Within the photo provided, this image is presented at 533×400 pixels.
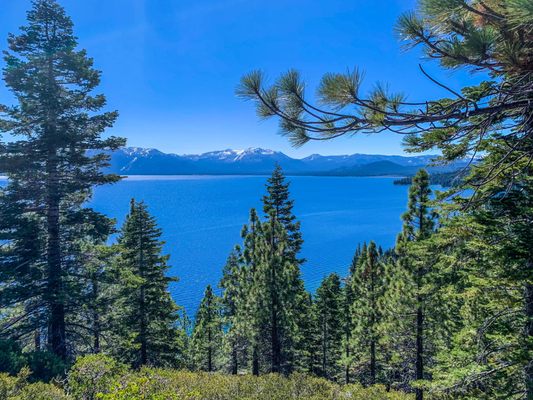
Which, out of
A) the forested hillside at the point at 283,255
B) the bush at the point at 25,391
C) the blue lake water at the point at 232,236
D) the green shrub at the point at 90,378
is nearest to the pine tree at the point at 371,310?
the forested hillside at the point at 283,255

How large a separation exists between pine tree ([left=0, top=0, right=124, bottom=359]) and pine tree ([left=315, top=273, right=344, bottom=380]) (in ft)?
64.5

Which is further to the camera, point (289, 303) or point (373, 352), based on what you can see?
point (373, 352)

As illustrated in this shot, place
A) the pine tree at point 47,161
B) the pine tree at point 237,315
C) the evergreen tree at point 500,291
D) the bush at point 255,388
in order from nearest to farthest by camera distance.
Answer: the evergreen tree at point 500,291 → the bush at point 255,388 → the pine tree at point 47,161 → the pine tree at point 237,315

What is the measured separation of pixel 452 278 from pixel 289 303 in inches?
309

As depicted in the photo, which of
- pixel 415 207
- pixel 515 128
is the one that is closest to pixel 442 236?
pixel 515 128

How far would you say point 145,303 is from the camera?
1473 cm

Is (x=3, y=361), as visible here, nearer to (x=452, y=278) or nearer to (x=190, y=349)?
(x=452, y=278)

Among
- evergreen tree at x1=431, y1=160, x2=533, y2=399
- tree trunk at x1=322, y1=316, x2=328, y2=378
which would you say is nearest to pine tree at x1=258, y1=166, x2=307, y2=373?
evergreen tree at x1=431, y1=160, x2=533, y2=399

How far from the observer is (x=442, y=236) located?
21.9ft

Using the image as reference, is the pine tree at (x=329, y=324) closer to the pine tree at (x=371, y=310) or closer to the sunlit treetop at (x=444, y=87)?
the pine tree at (x=371, y=310)

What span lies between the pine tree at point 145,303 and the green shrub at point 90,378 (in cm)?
910

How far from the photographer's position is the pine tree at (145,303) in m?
14.5

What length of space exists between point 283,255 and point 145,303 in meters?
7.22

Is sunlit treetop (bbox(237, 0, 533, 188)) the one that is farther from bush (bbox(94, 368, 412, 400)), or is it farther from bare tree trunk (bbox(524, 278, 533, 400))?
bush (bbox(94, 368, 412, 400))
